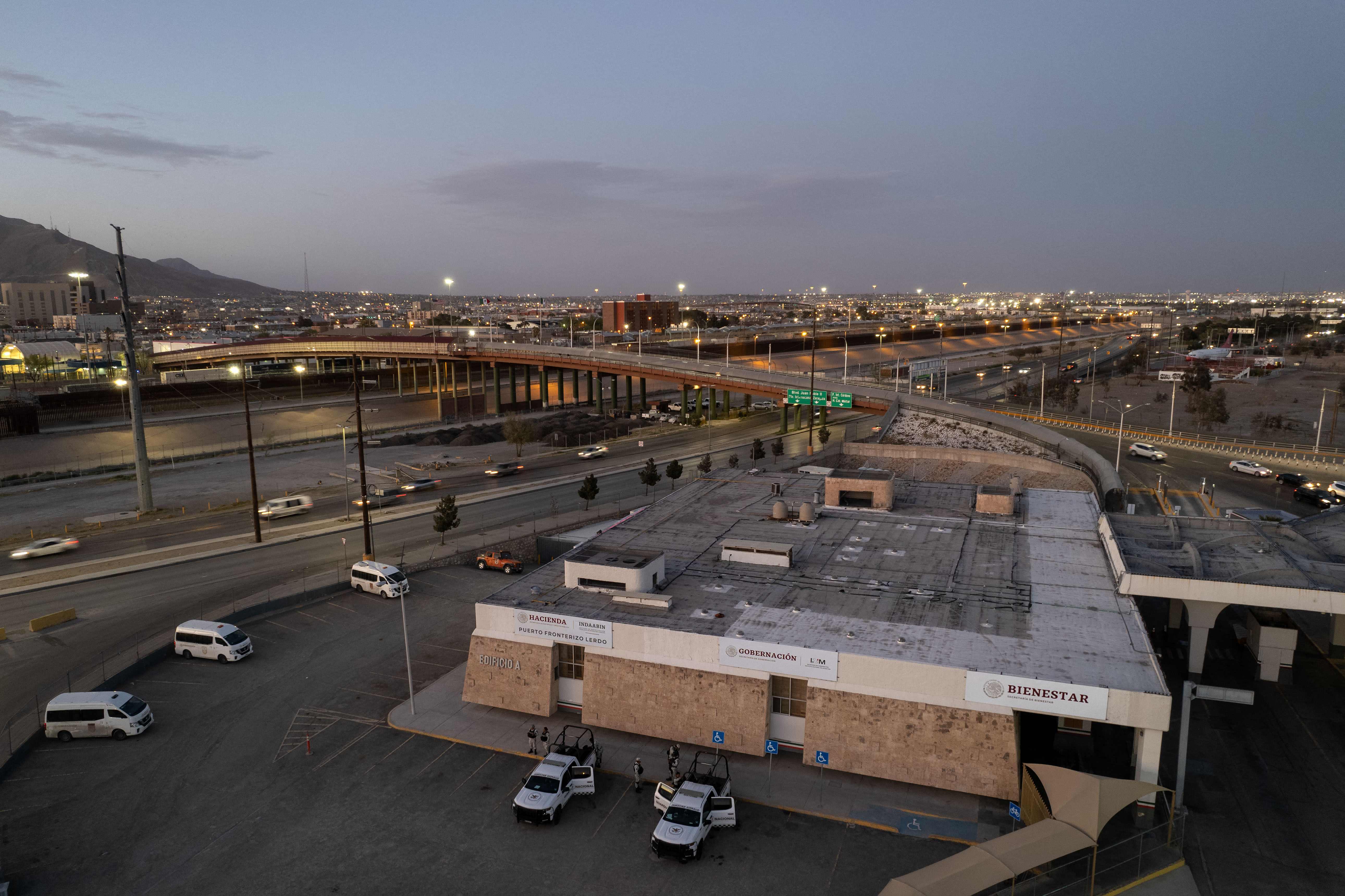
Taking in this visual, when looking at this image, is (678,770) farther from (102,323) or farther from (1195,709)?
(102,323)

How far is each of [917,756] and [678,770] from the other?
6.41 m

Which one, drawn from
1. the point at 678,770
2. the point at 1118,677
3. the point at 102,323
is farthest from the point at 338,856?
the point at 102,323

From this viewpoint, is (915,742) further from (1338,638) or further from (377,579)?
(377,579)

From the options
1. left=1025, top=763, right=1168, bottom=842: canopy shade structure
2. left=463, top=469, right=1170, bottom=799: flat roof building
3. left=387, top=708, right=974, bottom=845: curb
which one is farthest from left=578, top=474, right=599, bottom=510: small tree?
left=1025, top=763, right=1168, bottom=842: canopy shade structure

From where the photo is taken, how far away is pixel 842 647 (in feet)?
68.5

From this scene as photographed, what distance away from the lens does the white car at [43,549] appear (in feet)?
130

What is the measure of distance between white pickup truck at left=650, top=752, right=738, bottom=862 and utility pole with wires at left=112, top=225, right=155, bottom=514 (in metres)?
41.4

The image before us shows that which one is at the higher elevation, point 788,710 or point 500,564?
point 788,710

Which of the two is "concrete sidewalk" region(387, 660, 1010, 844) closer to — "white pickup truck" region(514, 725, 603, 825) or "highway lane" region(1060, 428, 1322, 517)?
"white pickup truck" region(514, 725, 603, 825)

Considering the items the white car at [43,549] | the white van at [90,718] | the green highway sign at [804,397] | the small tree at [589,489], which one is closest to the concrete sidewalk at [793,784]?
the white van at [90,718]

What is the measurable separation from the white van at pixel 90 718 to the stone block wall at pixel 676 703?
1382 centimetres

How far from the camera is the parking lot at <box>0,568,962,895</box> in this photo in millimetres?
16844

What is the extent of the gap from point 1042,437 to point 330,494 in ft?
177

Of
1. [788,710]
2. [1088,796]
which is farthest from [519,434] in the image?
[1088,796]
